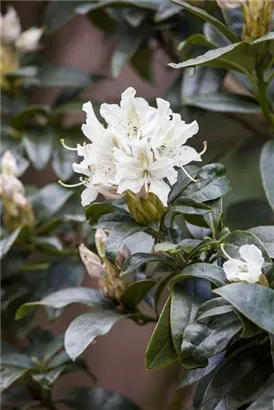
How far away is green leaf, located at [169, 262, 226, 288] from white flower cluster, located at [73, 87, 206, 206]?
0.07 metres

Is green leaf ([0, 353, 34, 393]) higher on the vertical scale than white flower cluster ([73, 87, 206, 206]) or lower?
lower

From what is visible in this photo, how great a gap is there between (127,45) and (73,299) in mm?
507

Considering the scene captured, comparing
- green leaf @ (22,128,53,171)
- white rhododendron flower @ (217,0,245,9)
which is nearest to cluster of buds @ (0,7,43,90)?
green leaf @ (22,128,53,171)

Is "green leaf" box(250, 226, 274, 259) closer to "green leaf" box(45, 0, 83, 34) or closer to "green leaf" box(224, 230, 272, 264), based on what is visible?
"green leaf" box(224, 230, 272, 264)

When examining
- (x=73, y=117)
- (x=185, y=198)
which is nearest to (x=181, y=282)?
(x=185, y=198)

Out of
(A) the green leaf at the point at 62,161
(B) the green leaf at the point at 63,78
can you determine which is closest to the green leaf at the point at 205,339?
(A) the green leaf at the point at 62,161

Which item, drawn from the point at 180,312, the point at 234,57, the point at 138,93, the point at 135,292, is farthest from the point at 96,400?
the point at 138,93

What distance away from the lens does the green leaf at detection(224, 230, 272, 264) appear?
63 centimetres

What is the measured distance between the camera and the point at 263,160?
0.85 meters

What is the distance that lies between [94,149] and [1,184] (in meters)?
0.32

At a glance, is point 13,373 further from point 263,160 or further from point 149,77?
point 149,77

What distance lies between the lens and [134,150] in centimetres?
63

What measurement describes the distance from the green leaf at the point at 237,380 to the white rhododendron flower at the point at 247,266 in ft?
0.31

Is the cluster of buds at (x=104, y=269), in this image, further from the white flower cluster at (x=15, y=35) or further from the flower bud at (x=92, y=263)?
the white flower cluster at (x=15, y=35)
